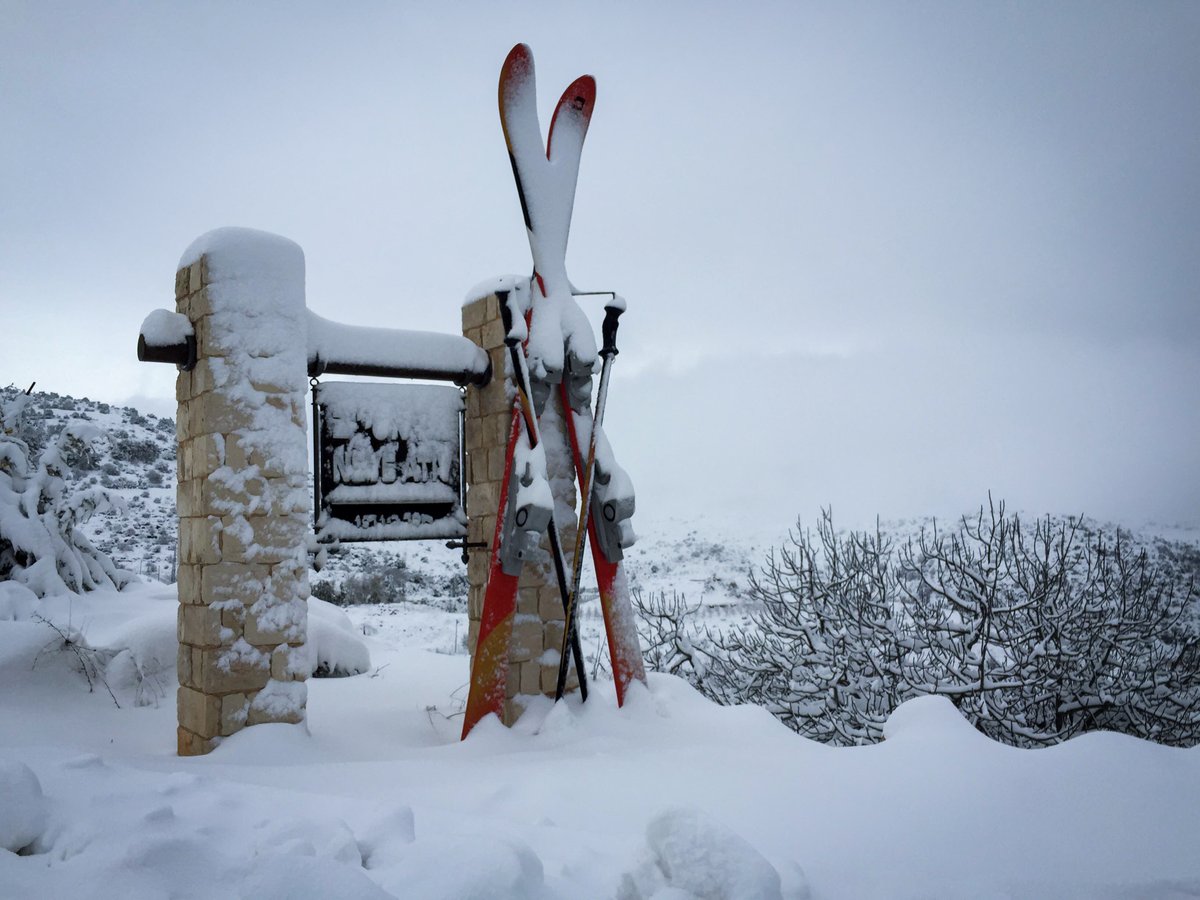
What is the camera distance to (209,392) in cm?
379

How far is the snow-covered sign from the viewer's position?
173 inches

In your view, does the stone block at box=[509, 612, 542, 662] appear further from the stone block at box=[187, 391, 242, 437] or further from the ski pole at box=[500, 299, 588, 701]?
the stone block at box=[187, 391, 242, 437]

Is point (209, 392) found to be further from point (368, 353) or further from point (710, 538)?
point (710, 538)

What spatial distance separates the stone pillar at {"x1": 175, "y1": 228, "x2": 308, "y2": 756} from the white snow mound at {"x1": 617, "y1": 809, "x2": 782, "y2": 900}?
2.40 m

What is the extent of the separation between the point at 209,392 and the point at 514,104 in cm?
217

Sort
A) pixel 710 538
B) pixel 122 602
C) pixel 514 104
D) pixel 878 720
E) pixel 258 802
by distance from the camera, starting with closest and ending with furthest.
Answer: pixel 258 802 → pixel 514 104 → pixel 878 720 → pixel 122 602 → pixel 710 538

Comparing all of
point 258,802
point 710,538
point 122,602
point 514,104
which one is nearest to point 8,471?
point 122,602

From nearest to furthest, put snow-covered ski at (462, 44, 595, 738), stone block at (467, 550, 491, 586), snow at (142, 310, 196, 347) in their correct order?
snow at (142, 310, 196, 347) → snow-covered ski at (462, 44, 595, 738) → stone block at (467, 550, 491, 586)

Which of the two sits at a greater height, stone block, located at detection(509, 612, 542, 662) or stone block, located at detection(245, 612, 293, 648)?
stone block, located at detection(245, 612, 293, 648)

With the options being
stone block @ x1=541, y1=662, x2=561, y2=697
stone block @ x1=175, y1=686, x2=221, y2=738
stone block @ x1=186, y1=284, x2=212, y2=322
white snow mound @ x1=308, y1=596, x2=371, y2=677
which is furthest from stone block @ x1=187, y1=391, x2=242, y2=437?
white snow mound @ x1=308, y1=596, x2=371, y2=677

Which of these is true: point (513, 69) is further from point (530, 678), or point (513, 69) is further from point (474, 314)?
point (530, 678)

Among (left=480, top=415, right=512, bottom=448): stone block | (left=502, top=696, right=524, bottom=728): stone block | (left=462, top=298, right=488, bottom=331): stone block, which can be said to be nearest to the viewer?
(left=502, top=696, right=524, bottom=728): stone block

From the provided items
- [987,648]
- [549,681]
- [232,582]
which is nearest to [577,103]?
[232,582]

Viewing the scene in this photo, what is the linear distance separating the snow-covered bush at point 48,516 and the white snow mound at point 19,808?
488cm
